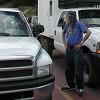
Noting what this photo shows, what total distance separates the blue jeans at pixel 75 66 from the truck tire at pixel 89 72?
438 millimetres

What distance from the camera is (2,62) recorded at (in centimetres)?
568

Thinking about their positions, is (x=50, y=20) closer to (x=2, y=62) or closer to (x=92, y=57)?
(x=92, y=57)

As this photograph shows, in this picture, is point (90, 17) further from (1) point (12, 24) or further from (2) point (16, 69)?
(2) point (16, 69)

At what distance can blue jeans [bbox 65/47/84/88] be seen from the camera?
8.01 meters

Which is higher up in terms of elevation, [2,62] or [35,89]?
[2,62]

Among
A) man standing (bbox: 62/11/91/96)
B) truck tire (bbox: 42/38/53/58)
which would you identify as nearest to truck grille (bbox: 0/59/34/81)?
man standing (bbox: 62/11/91/96)

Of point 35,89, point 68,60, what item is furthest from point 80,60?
point 35,89

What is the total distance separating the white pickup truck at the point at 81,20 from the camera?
8.46 metres

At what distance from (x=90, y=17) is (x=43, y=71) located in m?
4.83

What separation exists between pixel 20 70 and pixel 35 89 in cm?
37

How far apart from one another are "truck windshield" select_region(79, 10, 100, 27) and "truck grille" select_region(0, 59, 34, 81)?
14.6 ft

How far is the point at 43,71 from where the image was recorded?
6008 millimetres

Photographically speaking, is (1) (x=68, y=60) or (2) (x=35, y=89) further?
(1) (x=68, y=60)

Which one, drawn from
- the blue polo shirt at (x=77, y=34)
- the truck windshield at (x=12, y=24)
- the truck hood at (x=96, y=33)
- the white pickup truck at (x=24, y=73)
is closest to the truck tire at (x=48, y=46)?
the truck hood at (x=96, y=33)
